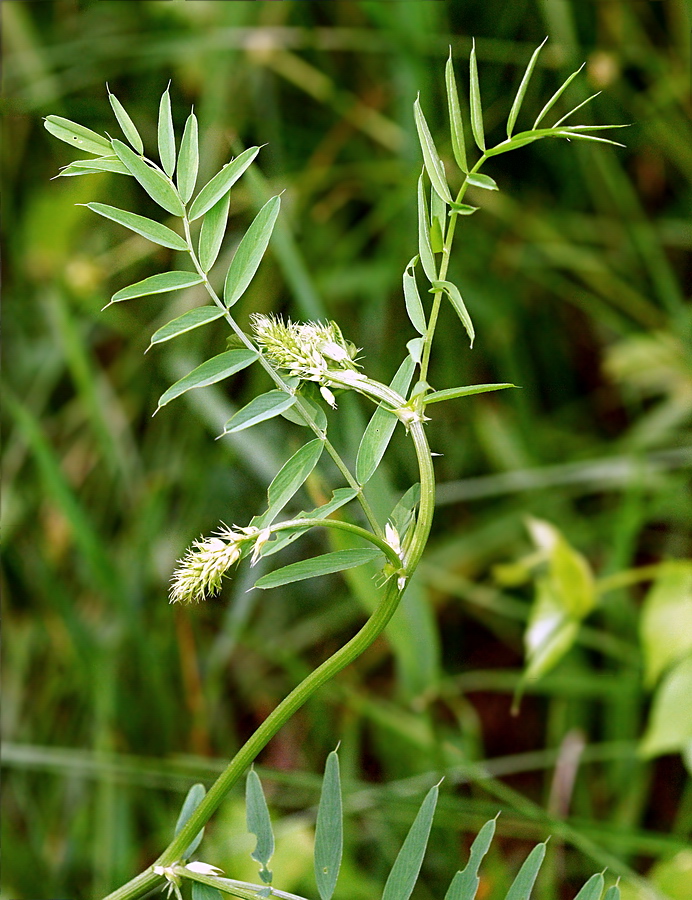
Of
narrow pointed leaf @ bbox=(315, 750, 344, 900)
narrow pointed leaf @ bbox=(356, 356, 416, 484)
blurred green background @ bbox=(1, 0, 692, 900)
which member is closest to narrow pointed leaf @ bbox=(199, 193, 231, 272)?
narrow pointed leaf @ bbox=(356, 356, 416, 484)

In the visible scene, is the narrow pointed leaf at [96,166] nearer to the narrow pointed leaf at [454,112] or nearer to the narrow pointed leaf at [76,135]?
the narrow pointed leaf at [76,135]

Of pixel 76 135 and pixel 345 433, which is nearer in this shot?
pixel 76 135

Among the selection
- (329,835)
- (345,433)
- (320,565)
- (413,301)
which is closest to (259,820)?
(329,835)

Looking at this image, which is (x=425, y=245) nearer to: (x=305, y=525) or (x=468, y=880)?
(x=305, y=525)

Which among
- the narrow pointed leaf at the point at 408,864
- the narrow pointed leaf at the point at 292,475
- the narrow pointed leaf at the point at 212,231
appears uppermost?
the narrow pointed leaf at the point at 212,231

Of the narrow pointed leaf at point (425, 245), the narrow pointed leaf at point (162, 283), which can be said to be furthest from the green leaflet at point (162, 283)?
the narrow pointed leaf at point (425, 245)

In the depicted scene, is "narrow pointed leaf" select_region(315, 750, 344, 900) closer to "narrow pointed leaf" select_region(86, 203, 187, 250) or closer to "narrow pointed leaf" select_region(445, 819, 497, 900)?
"narrow pointed leaf" select_region(445, 819, 497, 900)
